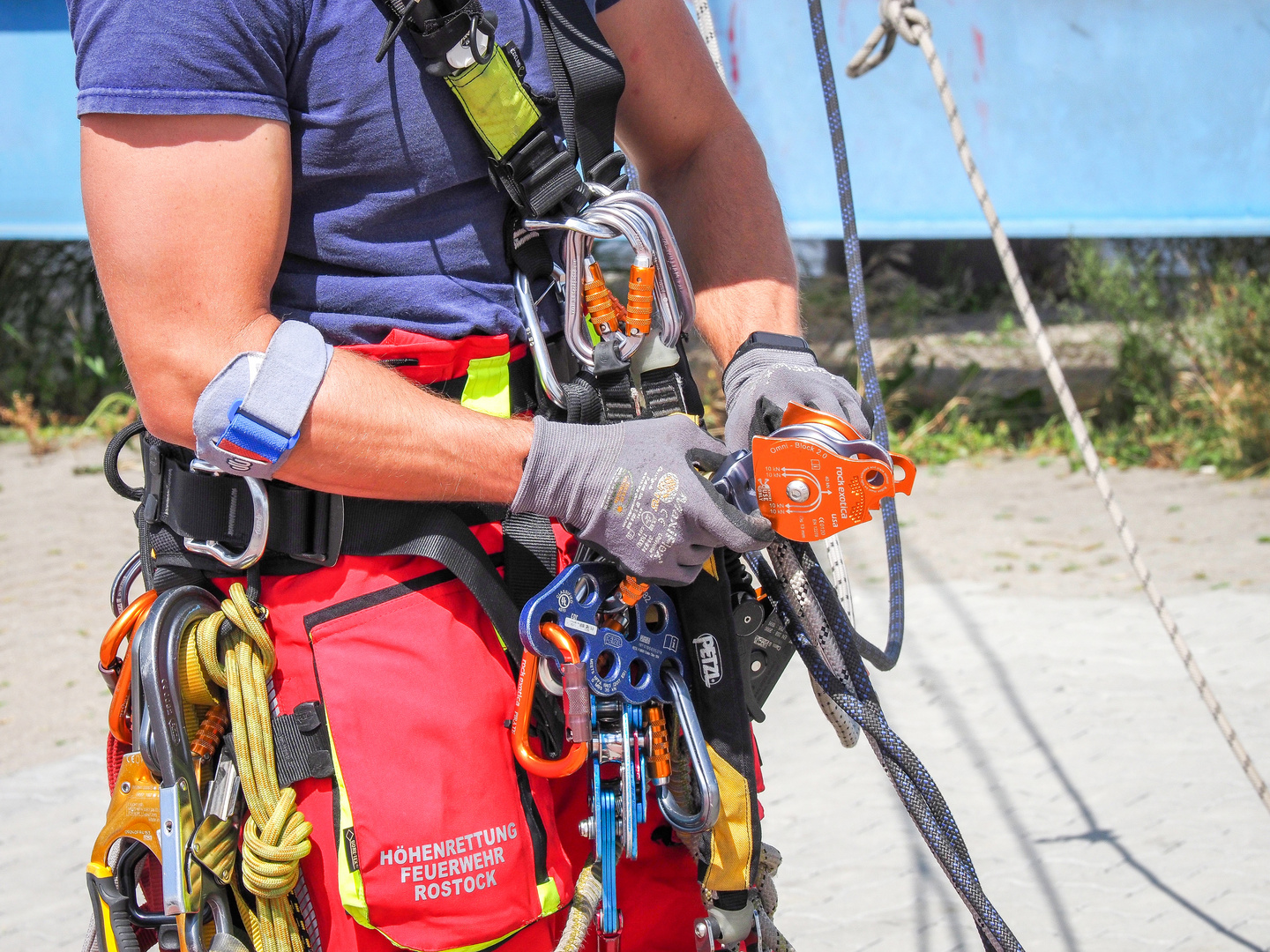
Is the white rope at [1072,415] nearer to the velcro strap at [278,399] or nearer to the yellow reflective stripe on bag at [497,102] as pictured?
the yellow reflective stripe on bag at [497,102]

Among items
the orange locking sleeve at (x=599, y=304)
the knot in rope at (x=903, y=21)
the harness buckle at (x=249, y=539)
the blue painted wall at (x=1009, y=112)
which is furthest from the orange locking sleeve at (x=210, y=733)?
the blue painted wall at (x=1009, y=112)

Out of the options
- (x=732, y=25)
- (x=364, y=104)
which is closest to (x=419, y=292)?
(x=364, y=104)

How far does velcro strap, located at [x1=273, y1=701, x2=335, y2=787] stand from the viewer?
148 centimetres

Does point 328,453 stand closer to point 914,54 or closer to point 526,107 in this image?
point 526,107

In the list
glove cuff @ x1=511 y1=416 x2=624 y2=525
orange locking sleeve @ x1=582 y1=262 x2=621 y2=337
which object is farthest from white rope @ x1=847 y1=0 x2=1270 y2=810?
glove cuff @ x1=511 y1=416 x2=624 y2=525

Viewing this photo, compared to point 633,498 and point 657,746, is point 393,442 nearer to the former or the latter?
point 633,498

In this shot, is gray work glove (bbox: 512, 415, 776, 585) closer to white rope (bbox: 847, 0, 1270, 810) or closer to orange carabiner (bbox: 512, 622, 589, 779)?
orange carabiner (bbox: 512, 622, 589, 779)

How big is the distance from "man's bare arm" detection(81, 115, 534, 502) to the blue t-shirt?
5cm

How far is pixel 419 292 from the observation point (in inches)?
59.3

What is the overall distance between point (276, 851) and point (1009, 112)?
586 cm

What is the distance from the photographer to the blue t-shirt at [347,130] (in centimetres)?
124

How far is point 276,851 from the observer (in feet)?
4.65

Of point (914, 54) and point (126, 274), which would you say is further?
point (914, 54)

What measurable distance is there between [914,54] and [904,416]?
7.39 feet
